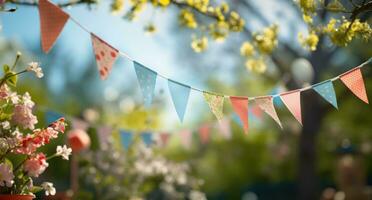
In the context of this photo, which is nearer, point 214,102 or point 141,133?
point 214,102

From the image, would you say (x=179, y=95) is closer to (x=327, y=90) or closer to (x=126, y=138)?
(x=327, y=90)

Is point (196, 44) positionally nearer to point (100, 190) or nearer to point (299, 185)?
point (100, 190)

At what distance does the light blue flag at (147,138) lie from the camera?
997 centimetres

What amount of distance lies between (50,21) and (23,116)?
0.81 m

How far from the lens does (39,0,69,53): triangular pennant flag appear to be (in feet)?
15.1

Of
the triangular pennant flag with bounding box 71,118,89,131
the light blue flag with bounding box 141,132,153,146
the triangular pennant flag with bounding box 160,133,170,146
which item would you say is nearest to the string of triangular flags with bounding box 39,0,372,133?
the triangular pennant flag with bounding box 71,118,89,131

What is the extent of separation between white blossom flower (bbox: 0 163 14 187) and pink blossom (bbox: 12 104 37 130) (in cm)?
34

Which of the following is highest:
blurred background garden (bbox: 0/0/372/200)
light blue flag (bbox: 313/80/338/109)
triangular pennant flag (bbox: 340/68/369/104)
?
triangular pennant flag (bbox: 340/68/369/104)

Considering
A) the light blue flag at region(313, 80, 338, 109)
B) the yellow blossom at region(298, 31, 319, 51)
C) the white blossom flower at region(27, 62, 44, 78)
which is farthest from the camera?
the yellow blossom at region(298, 31, 319, 51)

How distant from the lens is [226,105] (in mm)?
23281

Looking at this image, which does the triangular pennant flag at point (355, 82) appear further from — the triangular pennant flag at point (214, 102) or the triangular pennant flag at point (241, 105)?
the triangular pennant flag at point (214, 102)

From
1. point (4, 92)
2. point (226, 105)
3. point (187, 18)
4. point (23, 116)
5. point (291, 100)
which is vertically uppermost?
point (291, 100)

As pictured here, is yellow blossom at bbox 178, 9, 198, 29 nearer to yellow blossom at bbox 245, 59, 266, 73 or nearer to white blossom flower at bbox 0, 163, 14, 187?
yellow blossom at bbox 245, 59, 266, 73

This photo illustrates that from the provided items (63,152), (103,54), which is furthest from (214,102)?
(63,152)
